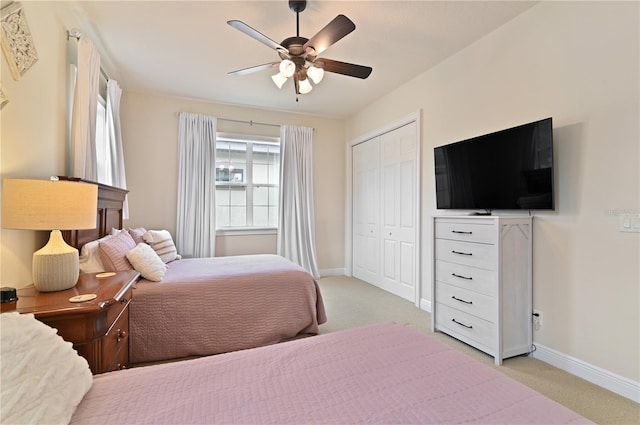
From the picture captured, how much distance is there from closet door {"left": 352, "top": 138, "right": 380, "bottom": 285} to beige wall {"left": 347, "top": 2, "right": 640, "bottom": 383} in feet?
6.62

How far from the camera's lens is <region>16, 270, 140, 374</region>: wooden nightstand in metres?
1.29

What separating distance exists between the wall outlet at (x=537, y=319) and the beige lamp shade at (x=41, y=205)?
320 cm

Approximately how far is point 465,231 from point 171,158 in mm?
3888

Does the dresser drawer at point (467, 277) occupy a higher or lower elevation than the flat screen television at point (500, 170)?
lower

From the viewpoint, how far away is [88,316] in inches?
52.0

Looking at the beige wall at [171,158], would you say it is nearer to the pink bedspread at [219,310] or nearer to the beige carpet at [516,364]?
the beige carpet at [516,364]

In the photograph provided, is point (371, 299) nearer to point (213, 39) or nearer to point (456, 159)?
point (456, 159)

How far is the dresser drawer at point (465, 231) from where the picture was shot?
2357mm

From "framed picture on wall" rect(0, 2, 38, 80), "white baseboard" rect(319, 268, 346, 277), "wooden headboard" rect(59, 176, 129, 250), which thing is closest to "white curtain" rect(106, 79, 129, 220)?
"wooden headboard" rect(59, 176, 129, 250)

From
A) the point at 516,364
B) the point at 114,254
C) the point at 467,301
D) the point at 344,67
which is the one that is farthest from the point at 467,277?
the point at 114,254

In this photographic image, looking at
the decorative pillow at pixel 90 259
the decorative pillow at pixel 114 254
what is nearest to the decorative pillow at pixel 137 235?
the decorative pillow at pixel 114 254

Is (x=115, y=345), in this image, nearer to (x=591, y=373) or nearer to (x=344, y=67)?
(x=344, y=67)

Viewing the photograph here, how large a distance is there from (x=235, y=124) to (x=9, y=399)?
14.4ft

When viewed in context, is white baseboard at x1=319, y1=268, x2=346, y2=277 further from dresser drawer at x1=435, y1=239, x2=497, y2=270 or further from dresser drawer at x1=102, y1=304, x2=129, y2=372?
dresser drawer at x1=102, y1=304, x2=129, y2=372
